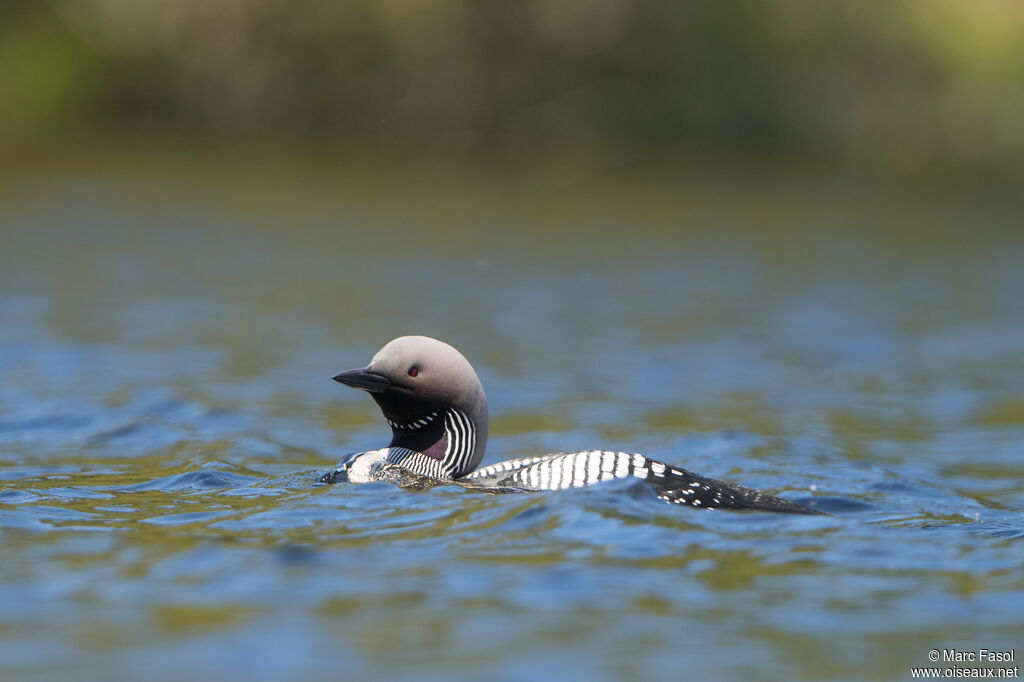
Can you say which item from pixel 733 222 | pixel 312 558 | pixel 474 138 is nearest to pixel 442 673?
pixel 312 558

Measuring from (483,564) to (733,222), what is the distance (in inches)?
464

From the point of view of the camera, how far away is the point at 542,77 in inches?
741

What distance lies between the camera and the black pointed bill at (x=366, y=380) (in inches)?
174

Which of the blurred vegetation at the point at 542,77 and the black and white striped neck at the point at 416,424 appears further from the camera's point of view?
the blurred vegetation at the point at 542,77

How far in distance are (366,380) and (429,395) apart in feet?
0.70

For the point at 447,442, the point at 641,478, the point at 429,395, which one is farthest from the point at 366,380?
the point at 641,478

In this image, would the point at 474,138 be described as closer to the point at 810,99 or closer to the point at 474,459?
the point at 810,99

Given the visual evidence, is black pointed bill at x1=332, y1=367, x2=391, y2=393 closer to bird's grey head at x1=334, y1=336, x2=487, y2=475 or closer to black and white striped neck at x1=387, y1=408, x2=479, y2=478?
bird's grey head at x1=334, y1=336, x2=487, y2=475

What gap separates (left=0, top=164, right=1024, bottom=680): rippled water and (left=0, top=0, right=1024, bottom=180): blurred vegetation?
3413 mm

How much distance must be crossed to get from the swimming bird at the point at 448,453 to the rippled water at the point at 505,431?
178 millimetres

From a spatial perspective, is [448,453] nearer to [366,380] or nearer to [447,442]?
[447,442]

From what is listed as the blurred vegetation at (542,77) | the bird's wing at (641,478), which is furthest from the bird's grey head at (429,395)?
the blurred vegetation at (542,77)

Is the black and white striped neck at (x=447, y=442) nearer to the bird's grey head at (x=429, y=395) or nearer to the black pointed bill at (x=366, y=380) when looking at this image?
the bird's grey head at (x=429, y=395)

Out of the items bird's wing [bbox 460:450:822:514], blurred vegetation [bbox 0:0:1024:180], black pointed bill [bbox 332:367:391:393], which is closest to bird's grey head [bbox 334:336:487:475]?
black pointed bill [bbox 332:367:391:393]
